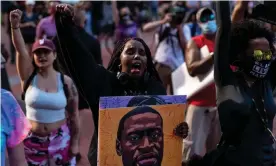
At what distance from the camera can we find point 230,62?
2828 mm

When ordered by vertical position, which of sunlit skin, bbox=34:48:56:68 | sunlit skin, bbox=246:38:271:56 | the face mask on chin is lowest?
sunlit skin, bbox=34:48:56:68

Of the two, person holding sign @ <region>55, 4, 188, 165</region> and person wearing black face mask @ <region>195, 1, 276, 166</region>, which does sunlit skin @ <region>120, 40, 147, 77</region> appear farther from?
person wearing black face mask @ <region>195, 1, 276, 166</region>

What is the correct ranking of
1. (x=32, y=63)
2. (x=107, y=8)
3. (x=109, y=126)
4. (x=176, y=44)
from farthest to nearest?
(x=107, y=8)
(x=176, y=44)
(x=32, y=63)
(x=109, y=126)

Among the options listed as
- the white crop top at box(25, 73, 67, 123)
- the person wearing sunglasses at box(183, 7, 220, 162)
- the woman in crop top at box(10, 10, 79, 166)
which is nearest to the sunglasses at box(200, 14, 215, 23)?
the person wearing sunglasses at box(183, 7, 220, 162)

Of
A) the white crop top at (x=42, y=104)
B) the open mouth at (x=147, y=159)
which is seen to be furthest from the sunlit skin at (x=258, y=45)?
the white crop top at (x=42, y=104)

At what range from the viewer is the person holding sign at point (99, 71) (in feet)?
8.57

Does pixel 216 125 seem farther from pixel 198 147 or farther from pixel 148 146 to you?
pixel 148 146

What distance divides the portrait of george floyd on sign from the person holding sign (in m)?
0.18

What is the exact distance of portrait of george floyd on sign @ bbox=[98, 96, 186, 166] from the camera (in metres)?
2.45

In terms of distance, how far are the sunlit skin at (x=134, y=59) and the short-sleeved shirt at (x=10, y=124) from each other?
0.59m

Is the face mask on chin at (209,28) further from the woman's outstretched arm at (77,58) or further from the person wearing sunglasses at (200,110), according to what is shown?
the woman's outstretched arm at (77,58)

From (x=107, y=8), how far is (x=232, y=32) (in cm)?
1194

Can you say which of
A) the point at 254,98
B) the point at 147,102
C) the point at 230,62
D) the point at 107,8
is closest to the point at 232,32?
the point at 230,62

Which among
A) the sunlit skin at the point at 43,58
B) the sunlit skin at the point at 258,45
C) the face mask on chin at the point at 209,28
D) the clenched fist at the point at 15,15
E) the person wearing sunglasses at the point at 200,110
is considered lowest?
the person wearing sunglasses at the point at 200,110
